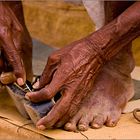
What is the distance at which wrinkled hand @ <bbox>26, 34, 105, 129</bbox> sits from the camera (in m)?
1.41

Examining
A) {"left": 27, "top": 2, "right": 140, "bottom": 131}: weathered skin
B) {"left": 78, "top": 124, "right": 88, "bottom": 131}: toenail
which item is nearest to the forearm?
{"left": 27, "top": 2, "right": 140, "bottom": 131}: weathered skin

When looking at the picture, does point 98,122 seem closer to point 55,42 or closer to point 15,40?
point 15,40

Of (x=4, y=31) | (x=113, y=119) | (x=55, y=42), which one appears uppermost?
(x=4, y=31)

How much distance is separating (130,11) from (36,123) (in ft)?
1.63

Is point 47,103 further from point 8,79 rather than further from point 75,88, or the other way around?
point 8,79

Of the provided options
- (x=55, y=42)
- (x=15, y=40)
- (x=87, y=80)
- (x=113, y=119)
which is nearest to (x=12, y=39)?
(x=15, y=40)

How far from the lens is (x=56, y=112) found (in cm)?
140

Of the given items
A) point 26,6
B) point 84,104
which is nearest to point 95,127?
point 84,104

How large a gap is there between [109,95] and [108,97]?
1 cm

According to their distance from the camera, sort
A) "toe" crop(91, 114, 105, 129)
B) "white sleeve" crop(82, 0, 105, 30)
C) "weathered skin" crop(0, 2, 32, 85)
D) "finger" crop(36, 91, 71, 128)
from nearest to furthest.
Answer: "finger" crop(36, 91, 71, 128) → "toe" crop(91, 114, 105, 129) → "weathered skin" crop(0, 2, 32, 85) → "white sleeve" crop(82, 0, 105, 30)

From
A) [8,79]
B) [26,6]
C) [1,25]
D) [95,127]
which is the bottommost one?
[26,6]

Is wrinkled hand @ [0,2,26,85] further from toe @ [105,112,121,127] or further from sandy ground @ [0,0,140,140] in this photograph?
toe @ [105,112,121,127]

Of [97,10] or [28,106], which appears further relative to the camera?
[97,10]

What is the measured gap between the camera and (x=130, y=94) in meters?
1.73
